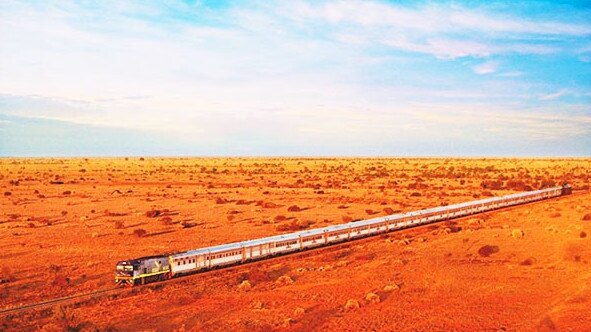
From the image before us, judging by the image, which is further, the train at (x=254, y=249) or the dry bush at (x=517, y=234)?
the dry bush at (x=517, y=234)

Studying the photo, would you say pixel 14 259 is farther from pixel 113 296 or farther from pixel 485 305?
pixel 485 305

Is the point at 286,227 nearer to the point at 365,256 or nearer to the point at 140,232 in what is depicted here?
the point at 140,232

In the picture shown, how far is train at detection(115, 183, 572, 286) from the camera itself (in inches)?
1120

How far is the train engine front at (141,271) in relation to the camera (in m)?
28.0

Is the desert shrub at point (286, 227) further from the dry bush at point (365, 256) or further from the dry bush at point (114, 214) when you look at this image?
the dry bush at point (114, 214)

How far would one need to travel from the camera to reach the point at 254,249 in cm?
3406

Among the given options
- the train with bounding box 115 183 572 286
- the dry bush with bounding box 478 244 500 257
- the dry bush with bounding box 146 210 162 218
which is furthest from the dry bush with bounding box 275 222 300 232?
the dry bush with bounding box 478 244 500 257

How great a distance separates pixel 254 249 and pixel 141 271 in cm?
764

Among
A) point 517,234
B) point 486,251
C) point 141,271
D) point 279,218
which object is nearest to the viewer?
point 141,271

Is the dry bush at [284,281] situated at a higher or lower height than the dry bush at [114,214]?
lower

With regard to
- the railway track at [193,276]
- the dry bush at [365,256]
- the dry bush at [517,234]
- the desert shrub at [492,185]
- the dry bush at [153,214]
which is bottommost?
the railway track at [193,276]

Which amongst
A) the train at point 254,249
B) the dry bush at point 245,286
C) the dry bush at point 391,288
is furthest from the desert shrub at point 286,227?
the dry bush at point 391,288

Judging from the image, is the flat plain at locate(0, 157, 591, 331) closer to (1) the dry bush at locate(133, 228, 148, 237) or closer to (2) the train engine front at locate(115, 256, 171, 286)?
(1) the dry bush at locate(133, 228, 148, 237)

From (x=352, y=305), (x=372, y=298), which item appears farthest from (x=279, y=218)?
(x=352, y=305)
